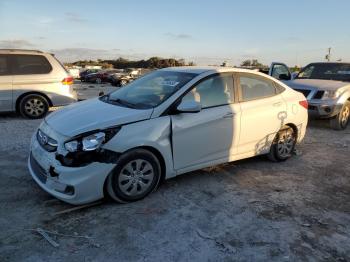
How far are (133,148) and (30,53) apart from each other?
6665 mm

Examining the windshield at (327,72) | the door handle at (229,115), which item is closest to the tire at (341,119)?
the windshield at (327,72)

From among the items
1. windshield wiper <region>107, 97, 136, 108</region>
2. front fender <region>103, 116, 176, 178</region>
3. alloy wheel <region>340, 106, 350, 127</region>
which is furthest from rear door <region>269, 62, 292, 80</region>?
front fender <region>103, 116, 176, 178</region>

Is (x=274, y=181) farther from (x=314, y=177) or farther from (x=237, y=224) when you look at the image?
(x=237, y=224)

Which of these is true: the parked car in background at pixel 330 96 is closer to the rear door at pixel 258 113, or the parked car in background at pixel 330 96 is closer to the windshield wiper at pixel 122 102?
the rear door at pixel 258 113

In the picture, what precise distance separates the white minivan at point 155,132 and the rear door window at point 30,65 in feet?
16.4

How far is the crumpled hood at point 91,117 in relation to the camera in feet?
13.7

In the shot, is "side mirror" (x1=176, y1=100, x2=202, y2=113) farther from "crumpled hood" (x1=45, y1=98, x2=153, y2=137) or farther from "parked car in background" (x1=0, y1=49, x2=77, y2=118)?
"parked car in background" (x1=0, y1=49, x2=77, y2=118)

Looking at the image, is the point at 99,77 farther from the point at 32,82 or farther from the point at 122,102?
the point at 122,102

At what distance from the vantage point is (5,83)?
933cm

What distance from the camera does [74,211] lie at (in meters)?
4.16

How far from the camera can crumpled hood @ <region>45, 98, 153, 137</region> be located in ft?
13.7

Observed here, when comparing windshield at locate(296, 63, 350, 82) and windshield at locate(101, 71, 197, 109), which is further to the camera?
windshield at locate(296, 63, 350, 82)

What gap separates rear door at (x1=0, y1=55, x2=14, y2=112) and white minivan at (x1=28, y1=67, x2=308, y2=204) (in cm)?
504

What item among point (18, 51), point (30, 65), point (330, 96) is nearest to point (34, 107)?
point (30, 65)
